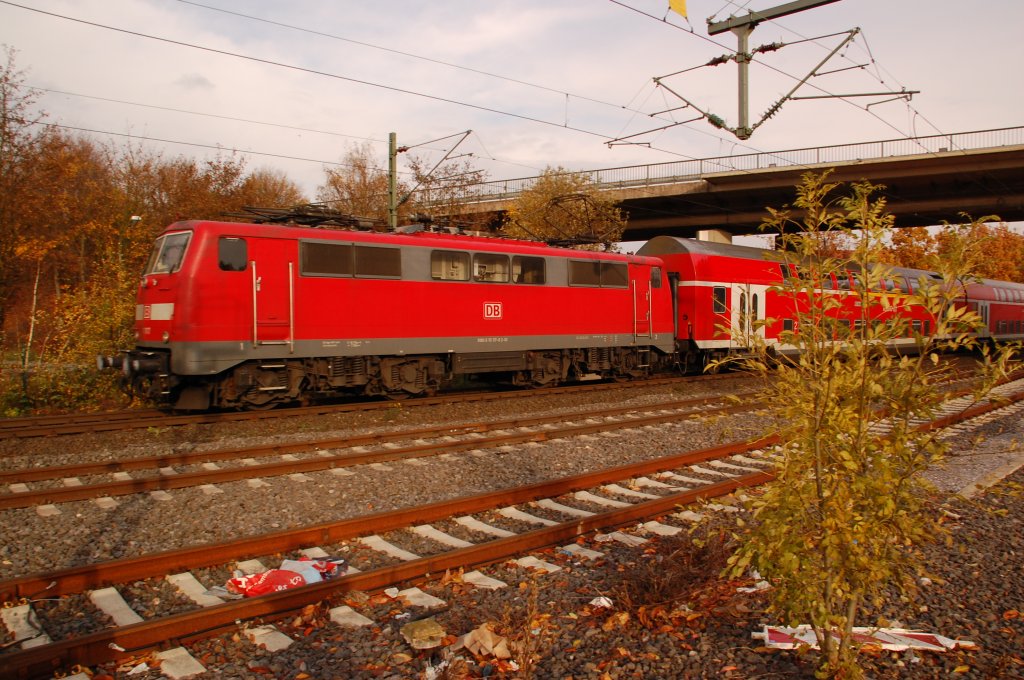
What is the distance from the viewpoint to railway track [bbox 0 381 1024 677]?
4.19 metres

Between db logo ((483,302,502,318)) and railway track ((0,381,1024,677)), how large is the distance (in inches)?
255

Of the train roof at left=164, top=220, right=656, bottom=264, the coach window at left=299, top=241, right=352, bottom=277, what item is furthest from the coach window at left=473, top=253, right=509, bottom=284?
the coach window at left=299, top=241, right=352, bottom=277

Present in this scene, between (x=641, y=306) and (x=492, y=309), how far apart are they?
4.84 m

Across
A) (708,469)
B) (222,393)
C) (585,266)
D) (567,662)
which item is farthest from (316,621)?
(585,266)

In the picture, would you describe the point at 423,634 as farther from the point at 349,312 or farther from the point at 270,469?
the point at 349,312

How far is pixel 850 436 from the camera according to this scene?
3.50 m

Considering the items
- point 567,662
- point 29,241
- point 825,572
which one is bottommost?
point 567,662

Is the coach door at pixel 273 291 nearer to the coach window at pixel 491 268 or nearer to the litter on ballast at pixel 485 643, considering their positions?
the coach window at pixel 491 268

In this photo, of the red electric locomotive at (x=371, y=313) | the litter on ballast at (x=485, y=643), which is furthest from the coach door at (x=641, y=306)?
the litter on ballast at (x=485, y=643)

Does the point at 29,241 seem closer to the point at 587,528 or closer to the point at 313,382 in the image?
the point at 313,382

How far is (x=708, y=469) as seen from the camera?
893cm

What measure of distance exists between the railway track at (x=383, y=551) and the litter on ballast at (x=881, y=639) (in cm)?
101

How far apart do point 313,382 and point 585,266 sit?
6.84m

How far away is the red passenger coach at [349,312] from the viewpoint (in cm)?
1123
